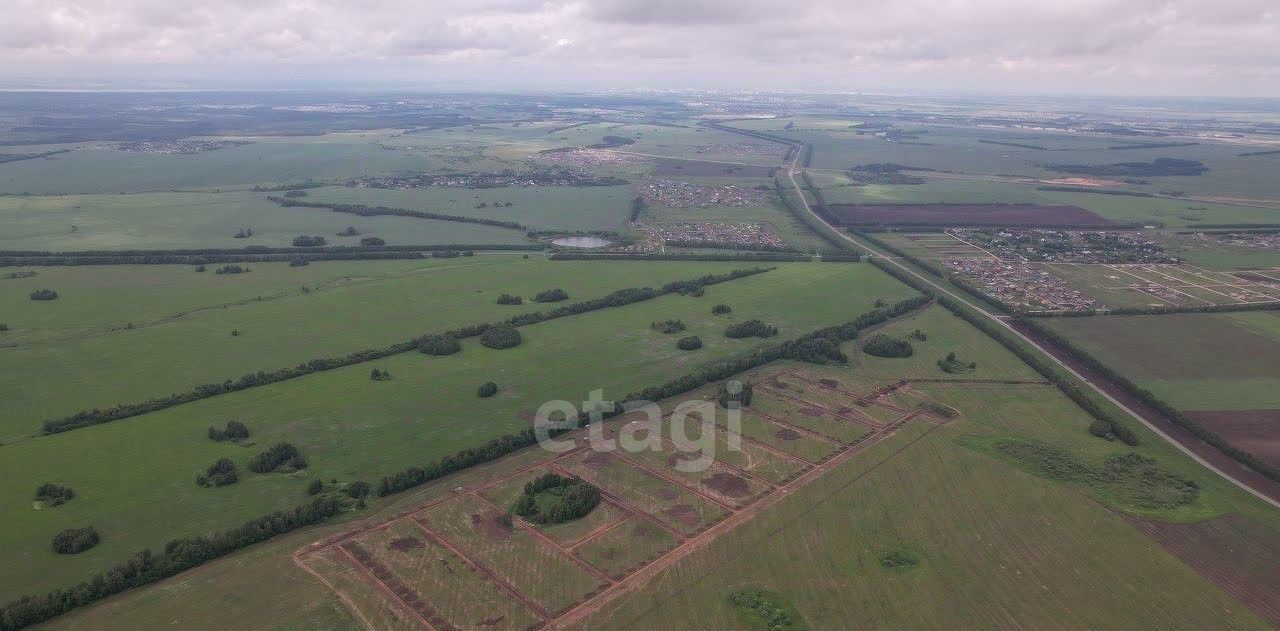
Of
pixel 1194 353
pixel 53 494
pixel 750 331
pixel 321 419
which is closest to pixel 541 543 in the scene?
pixel 321 419

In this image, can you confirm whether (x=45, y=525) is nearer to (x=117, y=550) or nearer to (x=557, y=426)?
(x=117, y=550)

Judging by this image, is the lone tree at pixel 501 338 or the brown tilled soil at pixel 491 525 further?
the lone tree at pixel 501 338

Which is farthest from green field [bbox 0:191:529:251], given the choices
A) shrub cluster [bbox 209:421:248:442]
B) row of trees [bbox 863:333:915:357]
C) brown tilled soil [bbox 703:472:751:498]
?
Result: brown tilled soil [bbox 703:472:751:498]

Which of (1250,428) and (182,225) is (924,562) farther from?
(182,225)

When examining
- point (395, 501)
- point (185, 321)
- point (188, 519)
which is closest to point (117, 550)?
point (188, 519)

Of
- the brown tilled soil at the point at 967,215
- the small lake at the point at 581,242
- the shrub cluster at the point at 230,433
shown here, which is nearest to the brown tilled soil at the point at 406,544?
the shrub cluster at the point at 230,433

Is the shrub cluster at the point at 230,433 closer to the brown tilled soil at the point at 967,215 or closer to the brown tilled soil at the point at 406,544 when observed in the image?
the brown tilled soil at the point at 406,544
